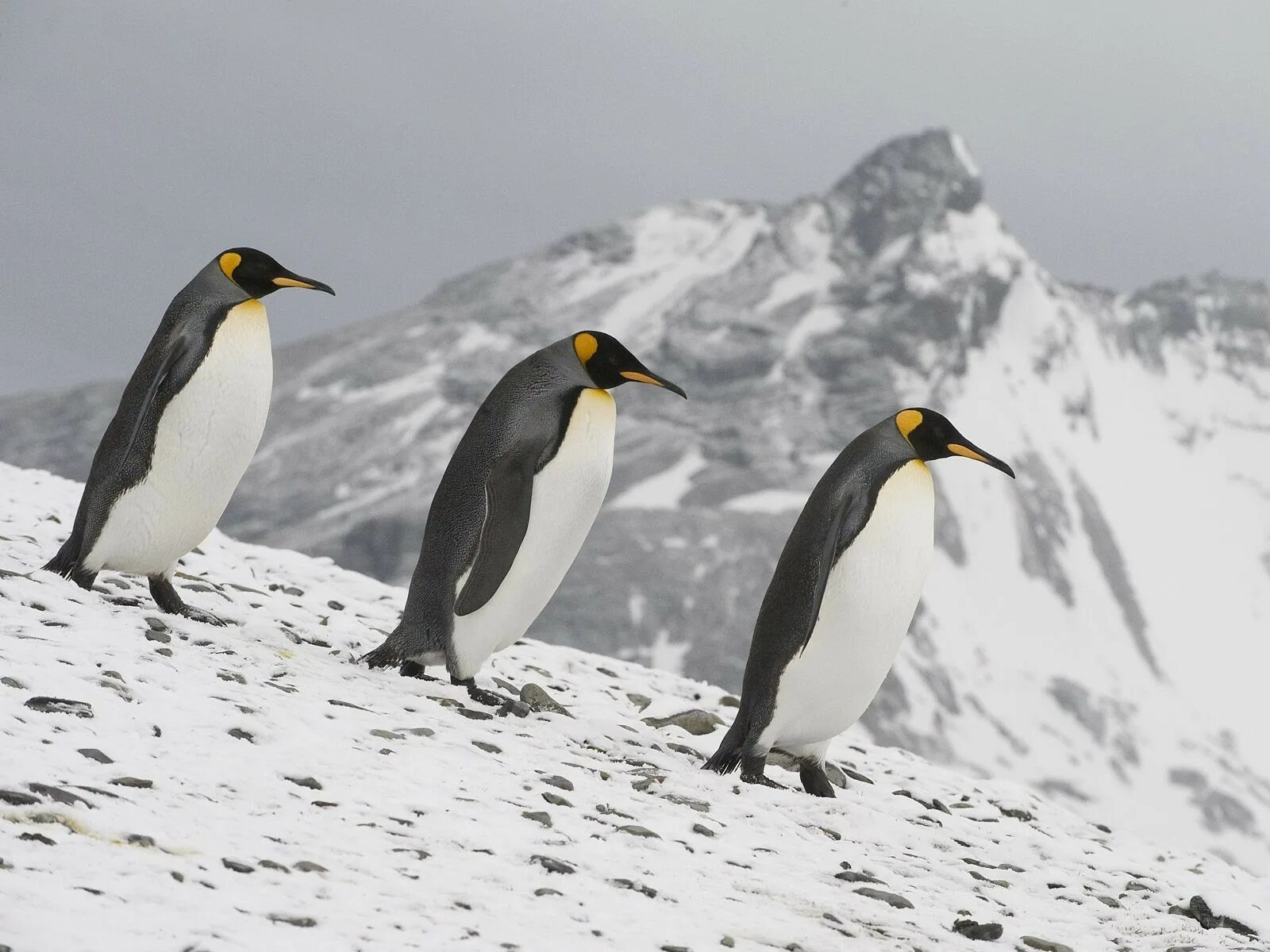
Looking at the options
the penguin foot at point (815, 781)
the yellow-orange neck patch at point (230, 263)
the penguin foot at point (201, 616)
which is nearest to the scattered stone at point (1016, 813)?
the penguin foot at point (815, 781)

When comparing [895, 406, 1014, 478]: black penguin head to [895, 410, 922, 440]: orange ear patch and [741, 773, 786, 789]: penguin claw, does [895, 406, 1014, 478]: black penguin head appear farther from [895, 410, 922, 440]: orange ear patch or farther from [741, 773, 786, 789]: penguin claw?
[741, 773, 786, 789]: penguin claw

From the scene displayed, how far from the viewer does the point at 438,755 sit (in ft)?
16.1

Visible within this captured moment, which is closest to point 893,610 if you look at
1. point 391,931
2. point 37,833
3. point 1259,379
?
point 391,931

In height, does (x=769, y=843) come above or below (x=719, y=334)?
below

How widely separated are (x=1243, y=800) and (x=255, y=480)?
9113cm

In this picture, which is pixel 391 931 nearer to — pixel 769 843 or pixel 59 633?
pixel 769 843

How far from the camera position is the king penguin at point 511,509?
611cm

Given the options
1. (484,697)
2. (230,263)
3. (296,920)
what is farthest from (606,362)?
(296,920)

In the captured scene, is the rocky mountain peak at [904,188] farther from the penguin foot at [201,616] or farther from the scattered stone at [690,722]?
the penguin foot at [201,616]

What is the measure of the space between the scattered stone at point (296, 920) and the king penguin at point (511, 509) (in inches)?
112

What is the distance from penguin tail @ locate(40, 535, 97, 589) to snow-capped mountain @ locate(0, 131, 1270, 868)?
275ft

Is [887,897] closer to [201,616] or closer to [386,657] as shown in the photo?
[386,657]

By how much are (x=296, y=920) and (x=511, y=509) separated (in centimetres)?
302

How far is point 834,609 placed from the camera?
595 centimetres
